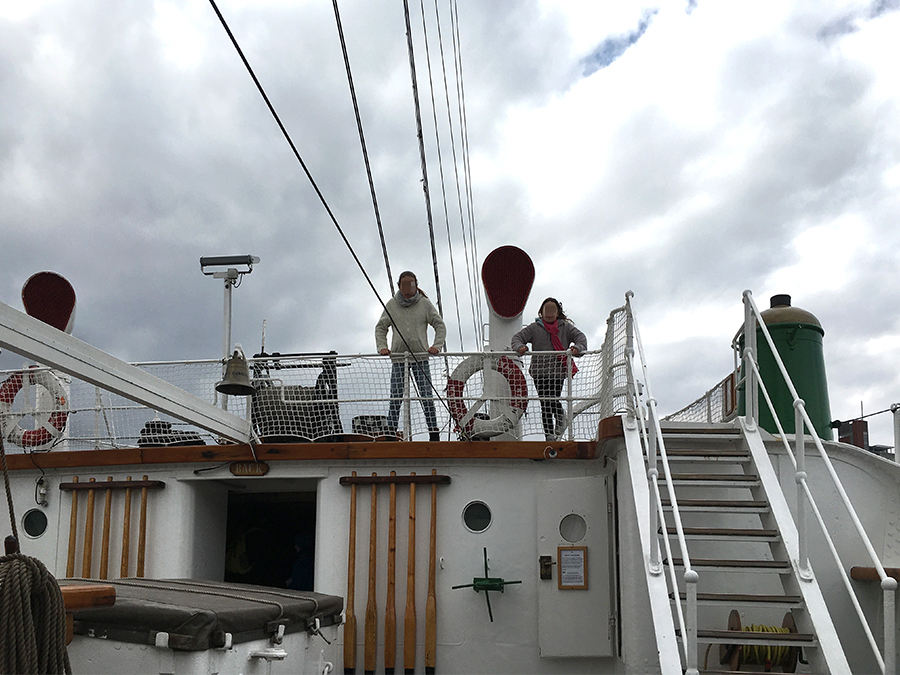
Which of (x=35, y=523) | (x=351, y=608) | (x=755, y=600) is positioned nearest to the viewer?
(x=755, y=600)

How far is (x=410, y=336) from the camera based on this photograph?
8508 millimetres

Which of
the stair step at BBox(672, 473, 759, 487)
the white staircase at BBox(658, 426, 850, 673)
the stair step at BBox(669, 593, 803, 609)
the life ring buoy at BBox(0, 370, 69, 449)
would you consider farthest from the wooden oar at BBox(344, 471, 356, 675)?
the stair step at BBox(669, 593, 803, 609)

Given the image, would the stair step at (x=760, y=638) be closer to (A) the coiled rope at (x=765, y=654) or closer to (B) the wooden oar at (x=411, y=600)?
(A) the coiled rope at (x=765, y=654)

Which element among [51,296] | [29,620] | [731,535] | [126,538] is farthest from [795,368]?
[51,296]

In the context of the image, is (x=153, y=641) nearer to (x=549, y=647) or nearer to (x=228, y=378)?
(x=228, y=378)

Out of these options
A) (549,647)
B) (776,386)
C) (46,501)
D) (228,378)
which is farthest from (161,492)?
(776,386)

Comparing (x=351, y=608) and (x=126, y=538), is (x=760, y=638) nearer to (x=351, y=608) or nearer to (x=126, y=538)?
(x=351, y=608)

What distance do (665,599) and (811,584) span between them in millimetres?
911

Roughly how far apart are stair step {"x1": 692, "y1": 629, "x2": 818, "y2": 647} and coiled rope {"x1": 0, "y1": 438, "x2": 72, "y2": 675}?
3.31 m

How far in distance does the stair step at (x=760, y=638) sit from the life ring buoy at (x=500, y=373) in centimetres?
312

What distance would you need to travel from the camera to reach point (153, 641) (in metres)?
4.13

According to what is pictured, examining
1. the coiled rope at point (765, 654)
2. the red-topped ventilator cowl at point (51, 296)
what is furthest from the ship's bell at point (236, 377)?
the red-topped ventilator cowl at point (51, 296)

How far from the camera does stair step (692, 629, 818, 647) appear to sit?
4961 millimetres

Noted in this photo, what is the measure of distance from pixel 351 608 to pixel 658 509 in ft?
11.0
